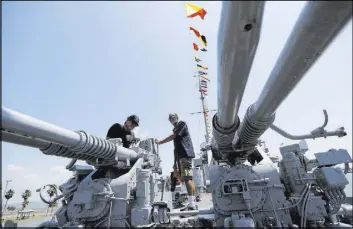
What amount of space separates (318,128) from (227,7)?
11.6ft

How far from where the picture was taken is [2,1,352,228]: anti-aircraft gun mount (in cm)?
203

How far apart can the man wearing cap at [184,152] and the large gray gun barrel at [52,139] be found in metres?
1.77

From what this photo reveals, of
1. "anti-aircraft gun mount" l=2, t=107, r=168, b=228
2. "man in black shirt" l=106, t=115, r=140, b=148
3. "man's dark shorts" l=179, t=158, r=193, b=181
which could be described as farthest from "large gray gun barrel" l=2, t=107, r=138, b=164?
"man's dark shorts" l=179, t=158, r=193, b=181

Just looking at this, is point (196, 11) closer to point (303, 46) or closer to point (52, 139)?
point (303, 46)

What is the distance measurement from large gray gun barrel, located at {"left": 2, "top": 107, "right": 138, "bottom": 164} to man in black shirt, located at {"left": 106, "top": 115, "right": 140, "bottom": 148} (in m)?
1.25

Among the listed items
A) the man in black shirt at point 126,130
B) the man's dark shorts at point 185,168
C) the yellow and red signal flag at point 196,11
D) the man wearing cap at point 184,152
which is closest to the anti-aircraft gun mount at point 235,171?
the man in black shirt at point 126,130

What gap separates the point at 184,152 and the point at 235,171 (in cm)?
157

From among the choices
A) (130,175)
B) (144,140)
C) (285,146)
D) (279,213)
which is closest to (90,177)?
(130,175)

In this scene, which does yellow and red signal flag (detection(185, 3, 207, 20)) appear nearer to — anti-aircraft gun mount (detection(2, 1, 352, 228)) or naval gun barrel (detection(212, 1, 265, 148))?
anti-aircraft gun mount (detection(2, 1, 352, 228))

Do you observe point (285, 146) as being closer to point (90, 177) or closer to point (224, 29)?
point (224, 29)

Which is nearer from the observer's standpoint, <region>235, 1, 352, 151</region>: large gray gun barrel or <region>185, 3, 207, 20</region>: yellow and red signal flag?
<region>235, 1, 352, 151</region>: large gray gun barrel

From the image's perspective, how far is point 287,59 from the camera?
195 cm

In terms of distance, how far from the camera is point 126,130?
19.0 feet

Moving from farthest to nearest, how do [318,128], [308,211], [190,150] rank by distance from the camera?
[190,150], [318,128], [308,211]
